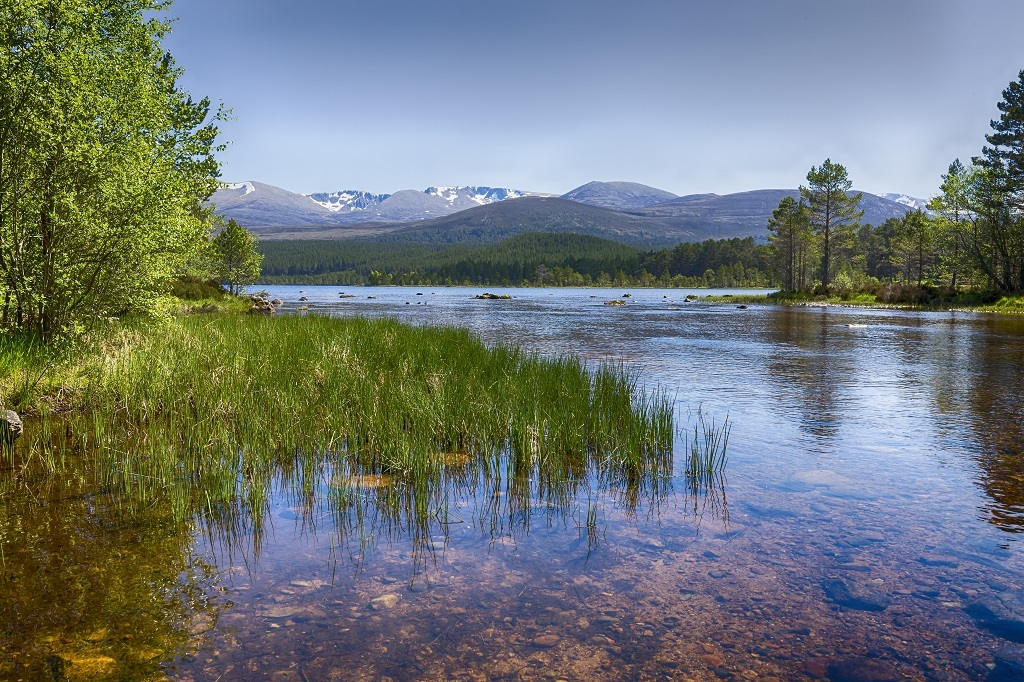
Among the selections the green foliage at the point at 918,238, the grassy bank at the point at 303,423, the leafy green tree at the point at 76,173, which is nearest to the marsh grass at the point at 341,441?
the grassy bank at the point at 303,423

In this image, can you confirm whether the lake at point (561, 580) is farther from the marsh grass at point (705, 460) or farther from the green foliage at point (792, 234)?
the green foliage at point (792, 234)

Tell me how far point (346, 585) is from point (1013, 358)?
2511 centimetres

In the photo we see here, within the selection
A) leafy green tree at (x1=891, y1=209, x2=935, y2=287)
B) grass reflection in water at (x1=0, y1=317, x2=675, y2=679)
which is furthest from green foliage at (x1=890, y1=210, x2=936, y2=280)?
grass reflection in water at (x1=0, y1=317, x2=675, y2=679)

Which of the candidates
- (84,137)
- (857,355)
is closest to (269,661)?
(84,137)

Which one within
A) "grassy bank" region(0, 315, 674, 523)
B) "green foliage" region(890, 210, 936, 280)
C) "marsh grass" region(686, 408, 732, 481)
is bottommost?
"marsh grass" region(686, 408, 732, 481)

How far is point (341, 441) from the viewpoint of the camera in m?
9.59

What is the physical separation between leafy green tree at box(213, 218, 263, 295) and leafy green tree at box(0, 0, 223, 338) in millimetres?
45264

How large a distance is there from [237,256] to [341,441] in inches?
2229

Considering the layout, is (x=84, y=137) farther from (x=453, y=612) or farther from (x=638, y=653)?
(x=638, y=653)

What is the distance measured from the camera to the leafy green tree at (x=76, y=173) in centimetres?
1173

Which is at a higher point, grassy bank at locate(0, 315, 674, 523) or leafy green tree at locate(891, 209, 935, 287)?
leafy green tree at locate(891, 209, 935, 287)

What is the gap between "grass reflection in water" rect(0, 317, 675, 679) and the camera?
512 centimetres

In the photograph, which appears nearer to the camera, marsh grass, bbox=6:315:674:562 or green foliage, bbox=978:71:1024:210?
marsh grass, bbox=6:315:674:562

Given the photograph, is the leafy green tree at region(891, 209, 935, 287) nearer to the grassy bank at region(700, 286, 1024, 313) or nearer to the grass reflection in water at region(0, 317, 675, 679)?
the grassy bank at region(700, 286, 1024, 313)
